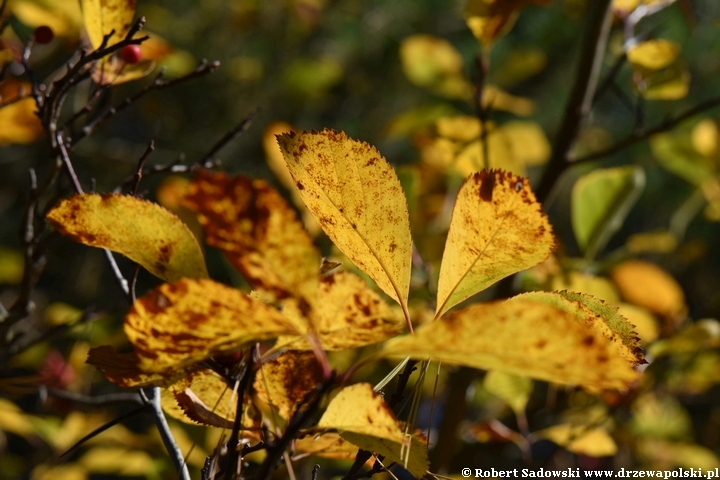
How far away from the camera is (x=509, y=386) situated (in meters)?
0.76

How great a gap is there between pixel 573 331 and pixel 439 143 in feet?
1.85

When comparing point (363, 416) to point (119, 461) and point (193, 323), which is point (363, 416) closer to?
point (193, 323)

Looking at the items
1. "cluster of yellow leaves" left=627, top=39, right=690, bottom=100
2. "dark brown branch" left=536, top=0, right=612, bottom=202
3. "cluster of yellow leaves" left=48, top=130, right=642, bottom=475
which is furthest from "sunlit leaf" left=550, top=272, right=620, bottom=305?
"cluster of yellow leaves" left=48, top=130, right=642, bottom=475

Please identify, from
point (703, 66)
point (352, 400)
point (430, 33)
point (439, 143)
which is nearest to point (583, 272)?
point (439, 143)

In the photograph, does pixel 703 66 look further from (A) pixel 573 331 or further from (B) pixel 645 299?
(A) pixel 573 331

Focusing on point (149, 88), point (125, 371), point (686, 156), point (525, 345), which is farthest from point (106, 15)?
point (686, 156)

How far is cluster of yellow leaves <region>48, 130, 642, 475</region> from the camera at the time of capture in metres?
0.23

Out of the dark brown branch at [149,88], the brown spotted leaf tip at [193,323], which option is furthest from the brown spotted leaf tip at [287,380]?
the dark brown branch at [149,88]

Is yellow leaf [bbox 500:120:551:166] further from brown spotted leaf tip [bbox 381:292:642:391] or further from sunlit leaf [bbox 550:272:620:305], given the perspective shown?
brown spotted leaf tip [bbox 381:292:642:391]

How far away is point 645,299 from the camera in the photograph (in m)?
1.12

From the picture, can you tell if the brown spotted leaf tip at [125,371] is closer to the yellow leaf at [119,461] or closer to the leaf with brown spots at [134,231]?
the leaf with brown spots at [134,231]

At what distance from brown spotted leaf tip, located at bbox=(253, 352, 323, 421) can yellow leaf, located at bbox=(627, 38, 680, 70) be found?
1.75ft

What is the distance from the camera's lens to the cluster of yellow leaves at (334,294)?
0.23m

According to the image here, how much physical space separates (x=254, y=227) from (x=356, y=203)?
109 millimetres
